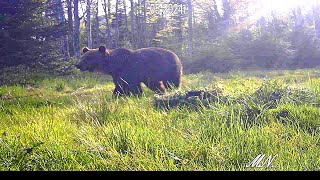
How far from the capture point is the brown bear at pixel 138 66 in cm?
770

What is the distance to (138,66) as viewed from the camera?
7.76 meters

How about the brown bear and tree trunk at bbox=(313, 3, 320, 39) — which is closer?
the brown bear

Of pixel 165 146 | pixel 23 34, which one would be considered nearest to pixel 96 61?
pixel 165 146

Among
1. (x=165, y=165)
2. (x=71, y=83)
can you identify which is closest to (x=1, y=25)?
(x=71, y=83)

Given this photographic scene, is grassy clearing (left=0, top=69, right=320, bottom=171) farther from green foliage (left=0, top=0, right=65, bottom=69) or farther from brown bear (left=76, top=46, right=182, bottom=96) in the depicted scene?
green foliage (left=0, top=0, right=65, bottom=69)

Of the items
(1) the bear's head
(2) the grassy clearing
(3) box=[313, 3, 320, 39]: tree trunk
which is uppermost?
(3) box=[313, 3, 320, 39]: tree trunk

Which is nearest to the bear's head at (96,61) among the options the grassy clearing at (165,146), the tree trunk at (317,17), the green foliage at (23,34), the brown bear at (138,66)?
the brown bear at (138,66)

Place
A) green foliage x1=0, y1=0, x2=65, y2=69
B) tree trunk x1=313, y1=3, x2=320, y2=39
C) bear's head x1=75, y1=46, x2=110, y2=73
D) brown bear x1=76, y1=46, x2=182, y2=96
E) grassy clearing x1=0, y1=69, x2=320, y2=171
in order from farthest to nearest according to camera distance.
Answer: tree trunk x1=313, y1=3, x2=320, y2=39 < green foliage x1=0, y1=0, x2=65, y2=69 < bear's head x1=75, y1=46, x2=110, y2=73 < brown bear x1=76, y1=46, x2=182, y2=96 < grassy clearing x1=0, y1=69, x2=320, y2=171

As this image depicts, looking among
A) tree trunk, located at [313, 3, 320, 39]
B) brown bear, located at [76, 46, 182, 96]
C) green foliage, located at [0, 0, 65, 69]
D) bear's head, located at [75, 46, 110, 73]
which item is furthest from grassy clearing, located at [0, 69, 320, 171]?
tree trunk, located at [313, 3, 320, 39]

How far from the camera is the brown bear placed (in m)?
7.70

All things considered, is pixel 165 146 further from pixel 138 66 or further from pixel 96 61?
pixel 96 61

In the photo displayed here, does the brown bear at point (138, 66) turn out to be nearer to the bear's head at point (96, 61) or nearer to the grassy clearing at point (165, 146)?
the bear's head at point (96, 61)

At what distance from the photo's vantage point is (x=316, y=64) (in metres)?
20.7

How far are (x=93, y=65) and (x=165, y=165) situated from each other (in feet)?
20.0
